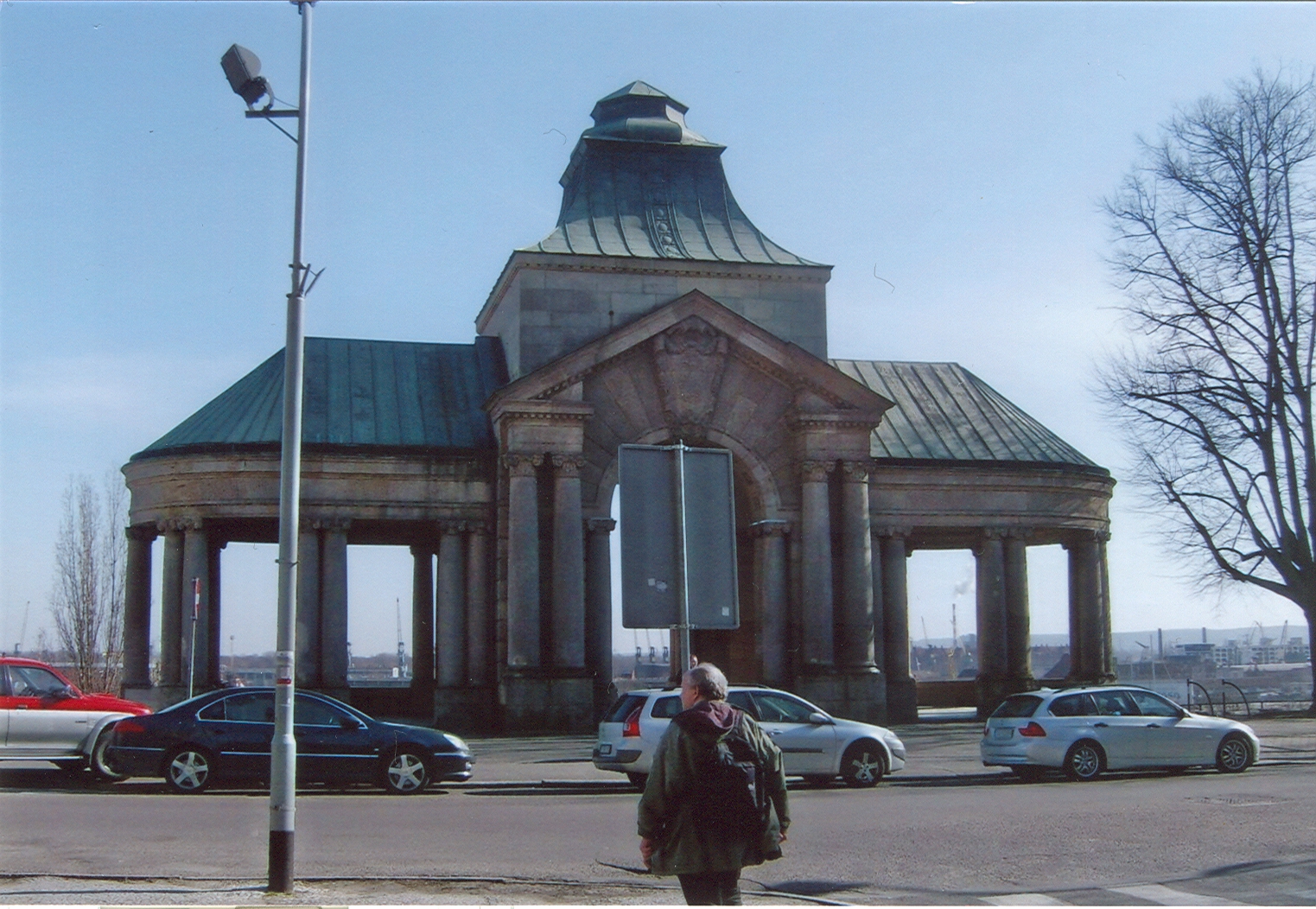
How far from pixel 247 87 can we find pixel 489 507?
22774 mm

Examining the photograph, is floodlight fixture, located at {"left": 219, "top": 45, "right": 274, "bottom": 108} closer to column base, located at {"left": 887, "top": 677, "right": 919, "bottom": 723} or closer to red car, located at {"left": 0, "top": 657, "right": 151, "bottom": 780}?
red car, located at {"left": 0, "top": 657, "right": 151, "bottom": 780}

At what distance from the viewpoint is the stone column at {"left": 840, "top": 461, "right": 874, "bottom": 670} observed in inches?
1409

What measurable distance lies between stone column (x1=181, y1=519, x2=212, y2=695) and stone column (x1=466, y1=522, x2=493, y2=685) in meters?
5.88

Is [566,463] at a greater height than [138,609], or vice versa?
[566,463]

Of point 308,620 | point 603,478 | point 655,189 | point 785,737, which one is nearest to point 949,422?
point 655,189

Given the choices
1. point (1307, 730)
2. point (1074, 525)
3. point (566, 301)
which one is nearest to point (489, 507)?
point (566, 301)

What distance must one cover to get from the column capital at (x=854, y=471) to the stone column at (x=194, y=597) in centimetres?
1482

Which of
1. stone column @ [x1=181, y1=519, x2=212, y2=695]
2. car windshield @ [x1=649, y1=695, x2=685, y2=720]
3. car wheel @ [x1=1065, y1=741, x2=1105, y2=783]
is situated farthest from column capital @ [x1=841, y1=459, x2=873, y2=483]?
car windshield @ [x1=649, y1=695, x2=685, y2=720]

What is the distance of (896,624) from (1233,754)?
14.9 m

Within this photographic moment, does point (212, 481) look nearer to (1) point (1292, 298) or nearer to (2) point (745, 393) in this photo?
(2) point (745, 393)

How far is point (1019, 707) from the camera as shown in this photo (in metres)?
23.4

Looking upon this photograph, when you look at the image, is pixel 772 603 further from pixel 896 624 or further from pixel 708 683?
pixel 708 683

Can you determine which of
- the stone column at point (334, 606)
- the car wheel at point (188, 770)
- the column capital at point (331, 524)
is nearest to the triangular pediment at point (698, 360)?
the column capital at point (331, 524)

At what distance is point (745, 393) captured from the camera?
119ft
